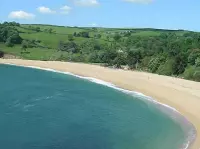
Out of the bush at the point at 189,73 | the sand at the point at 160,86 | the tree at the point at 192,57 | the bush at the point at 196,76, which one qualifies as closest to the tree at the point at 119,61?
the sand at the point at 160,86

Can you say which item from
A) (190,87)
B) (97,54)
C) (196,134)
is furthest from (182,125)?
(97,54)

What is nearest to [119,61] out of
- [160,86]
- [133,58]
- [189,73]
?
[133,58]

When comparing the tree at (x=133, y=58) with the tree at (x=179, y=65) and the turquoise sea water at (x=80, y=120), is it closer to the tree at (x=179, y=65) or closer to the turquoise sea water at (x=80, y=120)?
the tree at (x=179, y=65)

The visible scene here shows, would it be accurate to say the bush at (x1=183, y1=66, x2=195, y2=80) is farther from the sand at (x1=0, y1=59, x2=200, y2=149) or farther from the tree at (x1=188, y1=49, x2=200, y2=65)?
the tree at (x1=188, y1=49, x2=200, y2=65)

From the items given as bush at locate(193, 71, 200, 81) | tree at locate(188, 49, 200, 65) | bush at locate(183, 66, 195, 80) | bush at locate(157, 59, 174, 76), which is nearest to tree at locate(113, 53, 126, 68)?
bush at locate(157, 59, 174, 76)

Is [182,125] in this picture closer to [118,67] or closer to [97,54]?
[118,67]
